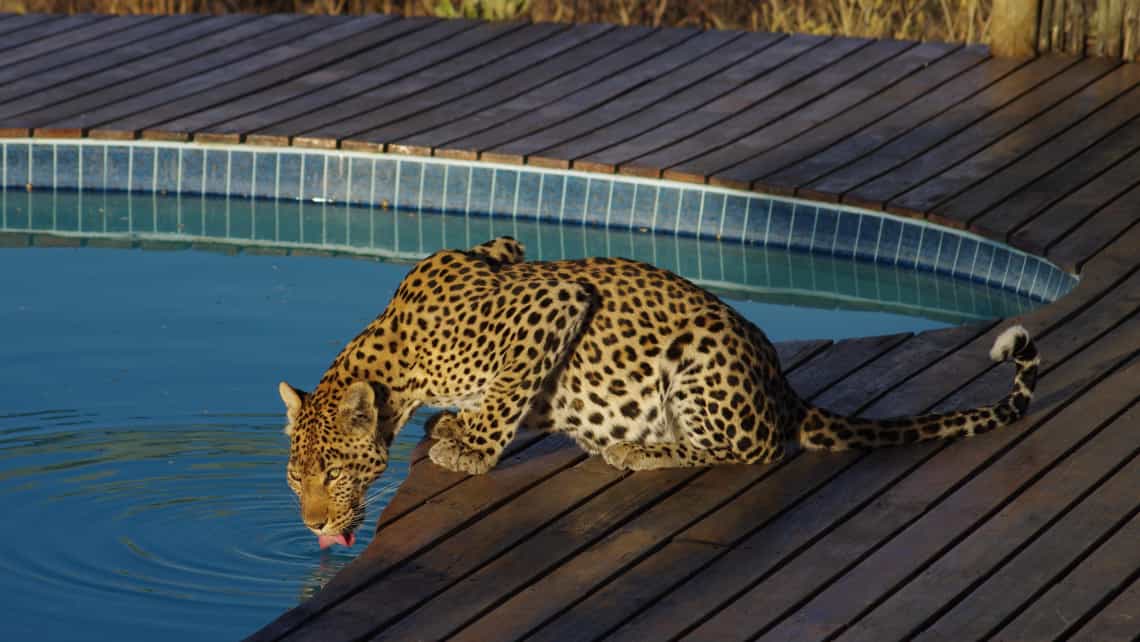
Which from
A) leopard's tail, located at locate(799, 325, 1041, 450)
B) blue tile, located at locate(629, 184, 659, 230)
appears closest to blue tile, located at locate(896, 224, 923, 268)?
blue tile, located at locate(629, 184, 659, 230)

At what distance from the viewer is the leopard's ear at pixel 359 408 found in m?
4.70

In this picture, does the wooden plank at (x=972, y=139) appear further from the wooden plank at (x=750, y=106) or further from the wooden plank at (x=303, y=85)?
the wooden plank at (x=303, y=85)

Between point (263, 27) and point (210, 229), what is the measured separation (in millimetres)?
2120

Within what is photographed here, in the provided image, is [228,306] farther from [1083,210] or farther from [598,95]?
[1083,210]

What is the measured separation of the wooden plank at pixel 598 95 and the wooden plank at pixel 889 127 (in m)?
1.06

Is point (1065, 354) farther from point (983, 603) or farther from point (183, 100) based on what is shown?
point (183, 100)

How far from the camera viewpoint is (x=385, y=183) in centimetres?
841

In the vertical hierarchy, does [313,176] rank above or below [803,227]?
below

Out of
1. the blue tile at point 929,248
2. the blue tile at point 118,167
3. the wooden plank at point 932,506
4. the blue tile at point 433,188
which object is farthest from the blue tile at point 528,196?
the wooden plank at point 932,506

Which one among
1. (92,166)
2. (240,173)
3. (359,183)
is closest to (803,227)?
(359,183)

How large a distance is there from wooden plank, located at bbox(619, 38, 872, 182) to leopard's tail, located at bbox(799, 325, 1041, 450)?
2896 mm

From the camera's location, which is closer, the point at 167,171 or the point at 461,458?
the point at 461,458

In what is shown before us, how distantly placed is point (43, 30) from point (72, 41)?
30 centimetres

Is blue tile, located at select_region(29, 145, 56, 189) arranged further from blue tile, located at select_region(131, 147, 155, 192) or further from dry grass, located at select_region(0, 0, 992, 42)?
dry grass, located at select_region(0, 0, 992, 42)
